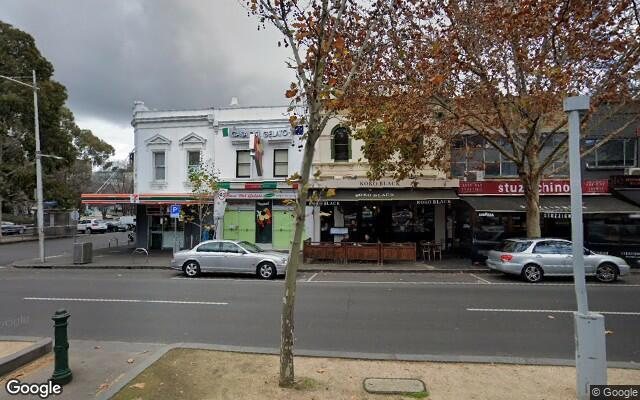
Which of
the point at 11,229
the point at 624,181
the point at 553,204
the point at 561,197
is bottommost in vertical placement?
the point at 11,229

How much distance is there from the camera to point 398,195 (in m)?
18.3

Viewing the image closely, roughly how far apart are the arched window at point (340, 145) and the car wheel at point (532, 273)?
32.5 feet

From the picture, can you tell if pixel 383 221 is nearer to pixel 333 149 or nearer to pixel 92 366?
pixel 333 149

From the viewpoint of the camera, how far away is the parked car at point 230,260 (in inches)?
551

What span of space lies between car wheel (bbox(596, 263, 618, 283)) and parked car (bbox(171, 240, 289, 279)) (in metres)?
10.5

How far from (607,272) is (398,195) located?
327 inches

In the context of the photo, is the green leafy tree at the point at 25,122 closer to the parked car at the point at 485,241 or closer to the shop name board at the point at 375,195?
the shop name board at the point at 375,195

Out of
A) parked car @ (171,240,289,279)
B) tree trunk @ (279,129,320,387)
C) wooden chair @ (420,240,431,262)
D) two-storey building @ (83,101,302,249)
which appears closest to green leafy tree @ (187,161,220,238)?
two-storey building @ (83,101,302,249)

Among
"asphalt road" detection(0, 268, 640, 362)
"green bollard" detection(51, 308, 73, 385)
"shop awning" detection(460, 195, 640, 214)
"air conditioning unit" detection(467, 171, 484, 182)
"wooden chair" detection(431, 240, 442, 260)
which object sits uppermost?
"air conditioning unit" detection(467, 171, 484, 182)

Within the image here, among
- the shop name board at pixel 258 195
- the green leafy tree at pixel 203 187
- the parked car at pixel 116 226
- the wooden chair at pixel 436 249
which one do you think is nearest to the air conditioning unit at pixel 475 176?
the wooden chair at pixel 436 249

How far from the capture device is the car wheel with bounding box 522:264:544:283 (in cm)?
1292

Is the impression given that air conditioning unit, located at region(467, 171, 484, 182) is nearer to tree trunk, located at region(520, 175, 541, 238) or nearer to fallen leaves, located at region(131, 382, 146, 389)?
tree trunk, located at region(520, 175, 541, 238)

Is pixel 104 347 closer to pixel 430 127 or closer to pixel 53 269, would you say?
pixel 430 127

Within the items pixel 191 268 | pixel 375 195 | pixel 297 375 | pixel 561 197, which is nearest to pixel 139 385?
pixel 297 375
